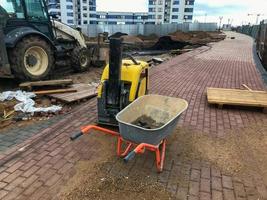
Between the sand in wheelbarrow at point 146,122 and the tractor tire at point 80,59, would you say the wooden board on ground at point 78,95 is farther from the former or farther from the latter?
the tractor tire at point 80,59

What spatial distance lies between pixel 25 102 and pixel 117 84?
10.9 ft

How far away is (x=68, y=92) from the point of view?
742 cm

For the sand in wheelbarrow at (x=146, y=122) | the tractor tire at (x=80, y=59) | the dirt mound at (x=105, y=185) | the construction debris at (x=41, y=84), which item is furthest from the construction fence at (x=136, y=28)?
the dirt mound at (x=105, y=185)

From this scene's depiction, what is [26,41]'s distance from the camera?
313 inches

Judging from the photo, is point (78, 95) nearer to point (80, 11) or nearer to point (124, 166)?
point (124, 166)

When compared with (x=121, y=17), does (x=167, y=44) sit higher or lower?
lower

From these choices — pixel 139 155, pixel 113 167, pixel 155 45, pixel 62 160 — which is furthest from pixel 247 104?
pixel 155 45

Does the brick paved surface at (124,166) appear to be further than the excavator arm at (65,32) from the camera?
No

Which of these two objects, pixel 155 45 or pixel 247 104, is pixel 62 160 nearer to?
pixel 247 104

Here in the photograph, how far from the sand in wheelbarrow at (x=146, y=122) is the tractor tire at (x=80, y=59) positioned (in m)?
7.06

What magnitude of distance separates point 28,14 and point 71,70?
10.1ft

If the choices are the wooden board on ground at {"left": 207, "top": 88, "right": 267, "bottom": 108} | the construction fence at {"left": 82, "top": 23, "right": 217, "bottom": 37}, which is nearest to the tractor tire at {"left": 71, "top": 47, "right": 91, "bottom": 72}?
the wooden board on ground at {"left": 207, "top": 88, "right": 267, "bottom": 108}

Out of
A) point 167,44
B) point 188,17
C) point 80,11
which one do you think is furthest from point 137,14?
point 167,44

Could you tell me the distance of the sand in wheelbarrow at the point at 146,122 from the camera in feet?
13.6
